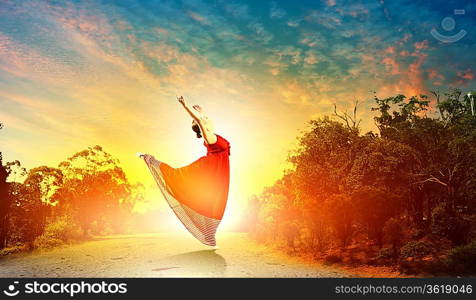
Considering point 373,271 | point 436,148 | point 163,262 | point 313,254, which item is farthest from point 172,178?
point 436,148

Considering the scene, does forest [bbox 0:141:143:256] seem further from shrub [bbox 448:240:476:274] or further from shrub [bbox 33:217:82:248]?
shrub [bbox 448:240:476:274]

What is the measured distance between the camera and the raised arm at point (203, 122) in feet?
18.1

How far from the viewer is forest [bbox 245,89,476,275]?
508 inches

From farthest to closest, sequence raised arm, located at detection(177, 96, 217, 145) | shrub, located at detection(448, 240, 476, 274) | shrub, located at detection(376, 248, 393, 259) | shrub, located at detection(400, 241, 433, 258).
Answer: shrub, located at detection(376, 248, 393, 259), shrub, located at detection(400, 241, 433, 258), shrub, located at detection(448, 240, 476, 274), raised arm, located at detection(177, 96, 217, 145)

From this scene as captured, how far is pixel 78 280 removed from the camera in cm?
736

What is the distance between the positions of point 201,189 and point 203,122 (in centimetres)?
129

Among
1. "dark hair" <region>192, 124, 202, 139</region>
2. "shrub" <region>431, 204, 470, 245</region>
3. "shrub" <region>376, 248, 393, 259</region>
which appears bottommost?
"shrub" <region>376, 248, 393, 259</region>

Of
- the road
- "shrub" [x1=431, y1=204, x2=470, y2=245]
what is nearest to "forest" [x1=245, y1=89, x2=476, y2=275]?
"shrub" [x1=431, y1=204, x2=470, y2=245]

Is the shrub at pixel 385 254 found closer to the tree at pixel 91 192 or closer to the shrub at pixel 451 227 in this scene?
the shrub at pixel 451 227

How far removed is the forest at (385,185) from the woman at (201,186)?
27.0 feet

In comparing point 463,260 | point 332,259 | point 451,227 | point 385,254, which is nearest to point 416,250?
point 385,254

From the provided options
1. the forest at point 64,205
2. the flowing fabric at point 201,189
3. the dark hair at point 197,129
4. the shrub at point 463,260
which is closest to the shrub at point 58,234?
the forest at point 64,205

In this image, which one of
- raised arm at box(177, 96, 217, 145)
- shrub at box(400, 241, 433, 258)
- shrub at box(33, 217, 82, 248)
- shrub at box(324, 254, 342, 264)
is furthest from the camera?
shrub at box(33, 217, 82, 248)

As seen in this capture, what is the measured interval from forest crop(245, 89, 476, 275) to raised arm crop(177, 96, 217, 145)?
28.2 feet
